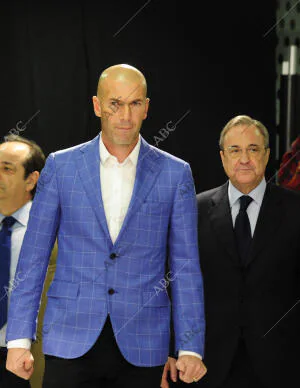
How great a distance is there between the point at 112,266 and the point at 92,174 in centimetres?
35

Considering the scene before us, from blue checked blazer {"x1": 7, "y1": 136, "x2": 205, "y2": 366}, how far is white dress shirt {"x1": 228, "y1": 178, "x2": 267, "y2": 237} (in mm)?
694

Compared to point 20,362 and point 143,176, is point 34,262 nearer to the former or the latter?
point 20,362

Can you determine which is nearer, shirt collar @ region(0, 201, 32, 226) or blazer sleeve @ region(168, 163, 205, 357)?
blazer sleeve @ region(168, 163, 205, 357)

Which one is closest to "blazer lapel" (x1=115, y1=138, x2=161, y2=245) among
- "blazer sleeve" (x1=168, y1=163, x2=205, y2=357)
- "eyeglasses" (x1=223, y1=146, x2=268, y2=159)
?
"blazer sleeve" (x1=168, y1=163, x2=205, y2=357)

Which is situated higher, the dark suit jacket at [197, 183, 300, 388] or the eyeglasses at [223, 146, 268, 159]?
the eyeglasses at [223, 146, 268, 159]

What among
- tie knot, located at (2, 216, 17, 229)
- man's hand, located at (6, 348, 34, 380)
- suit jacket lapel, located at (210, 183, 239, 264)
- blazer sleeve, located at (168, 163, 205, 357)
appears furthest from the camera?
tie knot, located at (2, 216, 17, 229)

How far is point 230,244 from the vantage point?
3.27 metres

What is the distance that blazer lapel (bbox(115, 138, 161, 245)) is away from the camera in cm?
262

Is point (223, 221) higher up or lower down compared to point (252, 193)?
lower down

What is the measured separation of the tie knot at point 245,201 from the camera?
332 cm

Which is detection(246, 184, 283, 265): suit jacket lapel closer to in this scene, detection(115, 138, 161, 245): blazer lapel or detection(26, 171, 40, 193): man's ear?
detection(115, 138, 161, 245): blazer lapel

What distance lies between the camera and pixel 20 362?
2.54 metres

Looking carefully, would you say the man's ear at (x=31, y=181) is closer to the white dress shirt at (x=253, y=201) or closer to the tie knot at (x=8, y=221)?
the tie knot at (x=8, y=221)

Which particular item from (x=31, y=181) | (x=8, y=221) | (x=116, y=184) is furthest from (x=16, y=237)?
(x=116, y=184)
